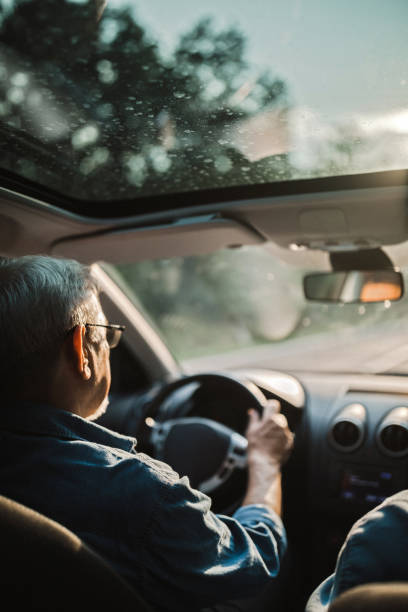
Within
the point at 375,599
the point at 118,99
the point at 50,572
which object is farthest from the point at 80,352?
the point at 375,599

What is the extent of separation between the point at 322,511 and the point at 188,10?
8.38 feet

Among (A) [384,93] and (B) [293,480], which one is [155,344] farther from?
(A) [384,93]

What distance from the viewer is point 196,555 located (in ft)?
5.20

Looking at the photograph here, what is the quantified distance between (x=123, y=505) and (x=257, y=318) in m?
8.60

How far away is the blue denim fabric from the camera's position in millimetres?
1104

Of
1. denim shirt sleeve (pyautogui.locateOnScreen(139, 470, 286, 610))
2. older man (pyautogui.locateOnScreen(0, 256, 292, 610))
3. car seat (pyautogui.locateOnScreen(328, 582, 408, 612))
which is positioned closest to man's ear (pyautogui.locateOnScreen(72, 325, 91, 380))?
older man (pyautogui.locateOnScreen(0, 256, 292, 610))

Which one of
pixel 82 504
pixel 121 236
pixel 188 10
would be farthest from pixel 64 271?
pixel 121 236

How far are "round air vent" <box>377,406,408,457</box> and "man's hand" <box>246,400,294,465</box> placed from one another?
0.54m

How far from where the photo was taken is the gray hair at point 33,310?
5.44ft

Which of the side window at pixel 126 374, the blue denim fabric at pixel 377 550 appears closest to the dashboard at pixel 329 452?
the side window at pixel 126 374

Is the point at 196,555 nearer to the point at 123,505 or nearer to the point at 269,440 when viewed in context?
the point at 123,505

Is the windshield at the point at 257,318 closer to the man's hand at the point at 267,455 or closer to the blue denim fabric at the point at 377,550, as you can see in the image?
the man's hand at the point at 267,455

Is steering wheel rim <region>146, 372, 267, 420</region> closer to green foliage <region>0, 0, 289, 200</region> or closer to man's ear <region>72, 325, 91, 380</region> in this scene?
green foliage <region>0, 0, 289, 200</region>

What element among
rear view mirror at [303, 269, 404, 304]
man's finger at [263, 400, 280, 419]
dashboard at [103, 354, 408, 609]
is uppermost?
rear view mirror at [303, 269, 404, 304]
